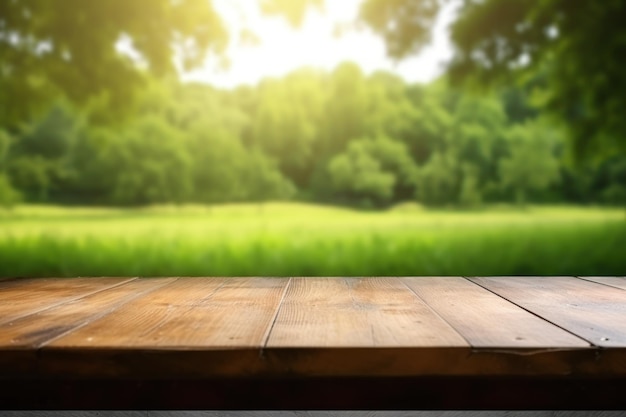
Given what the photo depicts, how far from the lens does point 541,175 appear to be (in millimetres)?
3830

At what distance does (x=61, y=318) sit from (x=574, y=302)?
1.22 meters

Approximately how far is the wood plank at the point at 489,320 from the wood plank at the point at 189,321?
1.26 ft

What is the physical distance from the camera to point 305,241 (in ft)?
11.1

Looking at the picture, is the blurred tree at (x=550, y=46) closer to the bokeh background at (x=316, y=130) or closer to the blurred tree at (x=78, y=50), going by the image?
the bokeh background at (x=316, y=130)

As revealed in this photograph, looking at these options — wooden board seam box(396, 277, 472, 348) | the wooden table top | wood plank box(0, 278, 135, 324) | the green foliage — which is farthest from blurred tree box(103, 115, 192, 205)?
wooden board seam box(396, 277, 472, 348)

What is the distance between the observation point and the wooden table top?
2.85ft

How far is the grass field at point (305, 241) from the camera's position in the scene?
3227mm

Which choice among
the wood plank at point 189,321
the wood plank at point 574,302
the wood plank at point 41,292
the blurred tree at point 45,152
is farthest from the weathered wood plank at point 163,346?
the blurred tree at point 45,152

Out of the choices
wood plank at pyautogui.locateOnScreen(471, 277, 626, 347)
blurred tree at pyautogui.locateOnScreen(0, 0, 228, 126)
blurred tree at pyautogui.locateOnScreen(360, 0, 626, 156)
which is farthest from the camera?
blurred tree at pyautogui.locateOnScreen(0, 0, 228, 126)

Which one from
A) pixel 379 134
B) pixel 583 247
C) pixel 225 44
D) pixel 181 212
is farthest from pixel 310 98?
pixel 583 247

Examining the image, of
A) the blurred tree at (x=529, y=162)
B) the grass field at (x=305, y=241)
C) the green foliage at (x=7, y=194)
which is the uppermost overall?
the blurred tree at (x=529, y=162)

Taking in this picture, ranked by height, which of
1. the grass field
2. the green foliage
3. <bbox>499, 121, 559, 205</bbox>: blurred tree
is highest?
<bbox>499, 121, 559, 205</bbox>: blurred tree

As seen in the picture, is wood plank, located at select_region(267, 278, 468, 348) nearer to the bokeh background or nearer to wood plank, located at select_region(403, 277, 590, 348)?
wood plank, located at select_region(403, 277, 590, 348)

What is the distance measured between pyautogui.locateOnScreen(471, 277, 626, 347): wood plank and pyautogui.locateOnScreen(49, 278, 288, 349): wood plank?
23.8 inches
